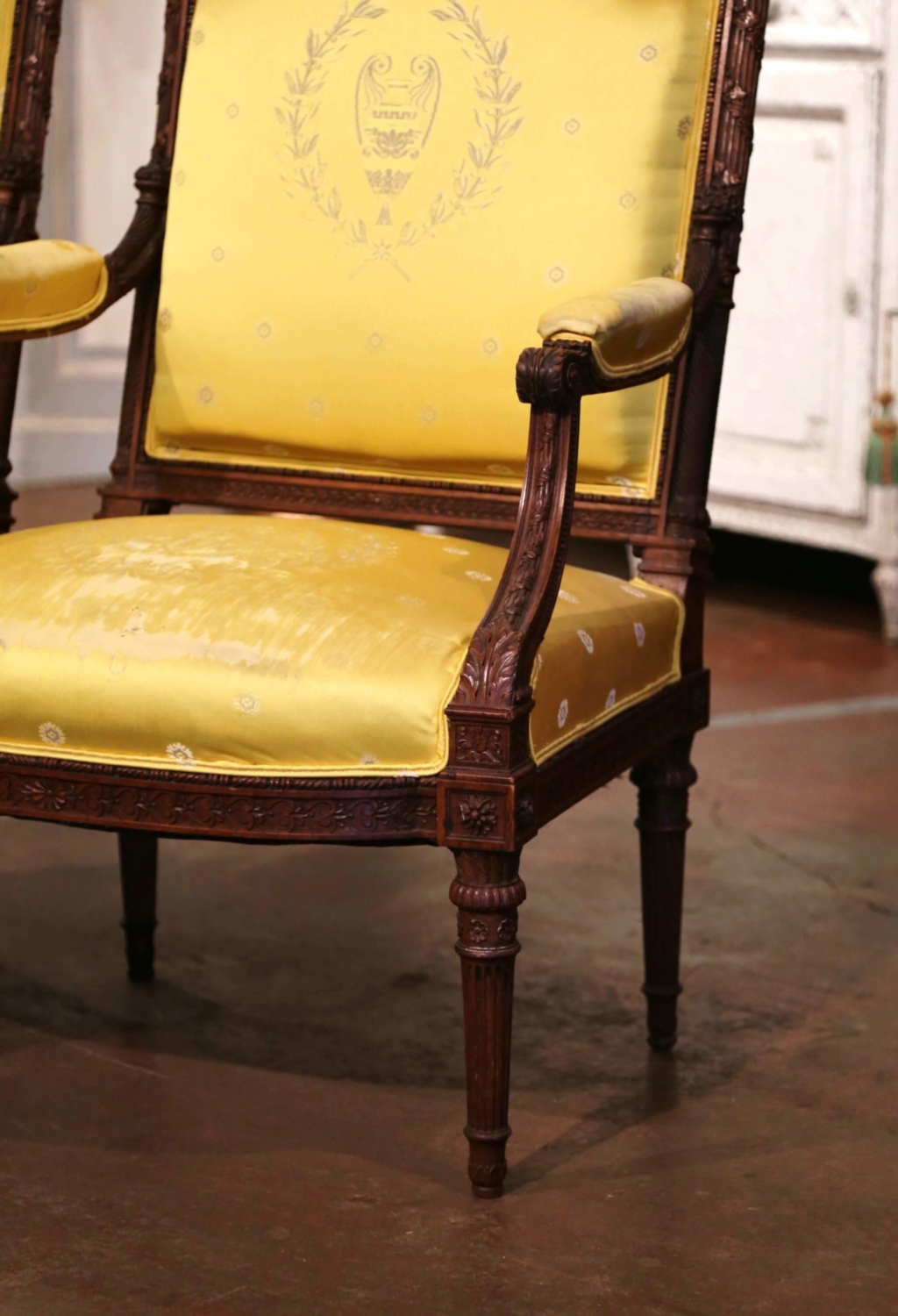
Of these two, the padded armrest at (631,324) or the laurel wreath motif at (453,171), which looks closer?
the padded armrest at (631,324)

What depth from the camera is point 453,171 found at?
1.69 meters

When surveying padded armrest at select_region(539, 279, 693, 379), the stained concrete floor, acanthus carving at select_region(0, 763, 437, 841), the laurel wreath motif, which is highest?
the laurel wreath motif

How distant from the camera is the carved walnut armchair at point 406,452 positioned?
1.32 metres

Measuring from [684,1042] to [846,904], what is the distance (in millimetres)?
423

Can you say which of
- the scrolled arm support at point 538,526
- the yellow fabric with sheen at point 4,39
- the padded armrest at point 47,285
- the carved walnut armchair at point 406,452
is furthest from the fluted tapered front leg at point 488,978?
the yellow fabric with sheen at point 4,39

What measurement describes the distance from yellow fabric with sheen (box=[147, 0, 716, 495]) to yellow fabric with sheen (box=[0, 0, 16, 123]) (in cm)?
19

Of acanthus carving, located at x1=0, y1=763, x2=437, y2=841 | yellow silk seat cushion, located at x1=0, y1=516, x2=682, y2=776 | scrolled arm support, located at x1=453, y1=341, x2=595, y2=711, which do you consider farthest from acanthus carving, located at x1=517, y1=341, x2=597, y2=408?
acanthus carving, located at x1=0, y1=763, x2=437, y2=841

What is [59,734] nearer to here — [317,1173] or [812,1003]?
[317,1173]

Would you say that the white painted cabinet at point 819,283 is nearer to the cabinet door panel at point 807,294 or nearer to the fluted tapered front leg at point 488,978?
the cabinet door panel at point 807,294

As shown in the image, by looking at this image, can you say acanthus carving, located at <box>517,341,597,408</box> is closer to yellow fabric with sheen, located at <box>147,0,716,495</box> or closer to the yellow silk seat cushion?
the yellow silk seat cushion

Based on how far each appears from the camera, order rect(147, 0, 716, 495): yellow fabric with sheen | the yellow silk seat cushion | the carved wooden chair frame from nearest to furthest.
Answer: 1. the yellow silk seat cushion
2. rect(147, 0, 716, 495): yellow fabric with sheen
3. the carved wooden chair frame

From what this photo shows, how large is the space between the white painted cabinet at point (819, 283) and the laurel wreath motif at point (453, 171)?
1.72 m

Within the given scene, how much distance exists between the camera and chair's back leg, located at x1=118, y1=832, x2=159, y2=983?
1867mm

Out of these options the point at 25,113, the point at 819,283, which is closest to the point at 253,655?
the point at 25,113
